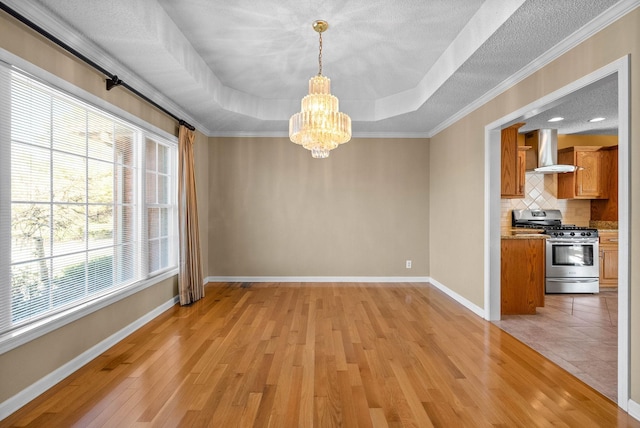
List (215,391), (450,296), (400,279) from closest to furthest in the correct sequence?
(215,391) → (450,296) → (400,279)

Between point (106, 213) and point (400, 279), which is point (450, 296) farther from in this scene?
point (106, 213)

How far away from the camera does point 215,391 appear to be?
7.75ft

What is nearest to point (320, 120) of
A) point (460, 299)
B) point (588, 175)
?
point (460, 299)

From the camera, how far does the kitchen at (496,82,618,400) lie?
3215mm

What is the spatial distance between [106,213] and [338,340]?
2557 mm

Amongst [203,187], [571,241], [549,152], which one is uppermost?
[549,152]

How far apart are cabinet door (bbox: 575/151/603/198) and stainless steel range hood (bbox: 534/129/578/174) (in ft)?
→ 1.14

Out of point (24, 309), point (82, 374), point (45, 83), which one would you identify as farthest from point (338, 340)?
point (45, 83)

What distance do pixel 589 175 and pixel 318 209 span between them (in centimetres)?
489

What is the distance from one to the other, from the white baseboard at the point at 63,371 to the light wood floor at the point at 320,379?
0.06 metres

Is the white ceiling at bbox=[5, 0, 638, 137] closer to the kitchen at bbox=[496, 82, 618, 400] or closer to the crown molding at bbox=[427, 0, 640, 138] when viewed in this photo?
the crown molding at bbox=[427, 0, 640, 138]

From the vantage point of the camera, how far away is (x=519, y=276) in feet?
13.6

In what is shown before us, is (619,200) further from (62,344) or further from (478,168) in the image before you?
(62,344)

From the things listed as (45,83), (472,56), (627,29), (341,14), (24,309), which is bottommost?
(24,309)
